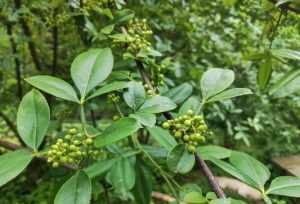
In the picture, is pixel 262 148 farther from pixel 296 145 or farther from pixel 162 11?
pixel 162 11

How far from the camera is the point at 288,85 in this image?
57 centimetres

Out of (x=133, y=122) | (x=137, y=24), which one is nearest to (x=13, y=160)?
(x=133, y=122)

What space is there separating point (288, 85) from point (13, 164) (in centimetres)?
39

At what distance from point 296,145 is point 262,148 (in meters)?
0.25

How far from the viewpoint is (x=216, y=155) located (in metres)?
0.59

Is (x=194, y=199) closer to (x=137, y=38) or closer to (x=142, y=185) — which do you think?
(x=142, y=185)


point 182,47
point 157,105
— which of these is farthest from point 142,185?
point 182,47

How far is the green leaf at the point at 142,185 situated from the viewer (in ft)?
2.30

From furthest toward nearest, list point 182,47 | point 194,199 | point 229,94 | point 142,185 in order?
1. point 182,47
2. point 142,185
3. point 229,94
4. point 194,199

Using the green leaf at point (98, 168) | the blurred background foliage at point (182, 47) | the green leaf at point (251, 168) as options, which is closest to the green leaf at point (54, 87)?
the green leaf at point (98, 168)

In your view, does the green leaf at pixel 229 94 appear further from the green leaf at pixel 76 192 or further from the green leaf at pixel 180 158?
the green leaf at pixel 76 192

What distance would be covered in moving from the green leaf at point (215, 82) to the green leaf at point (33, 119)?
0.80 feet

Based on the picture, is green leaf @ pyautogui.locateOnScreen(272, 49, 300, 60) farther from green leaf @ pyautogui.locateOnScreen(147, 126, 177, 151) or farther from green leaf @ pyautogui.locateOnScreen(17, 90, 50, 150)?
green leaf @ pyautogui.locateOnScreen(17, 90, 50, 150)

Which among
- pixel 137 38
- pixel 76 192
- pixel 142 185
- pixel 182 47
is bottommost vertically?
pixel 182 47
